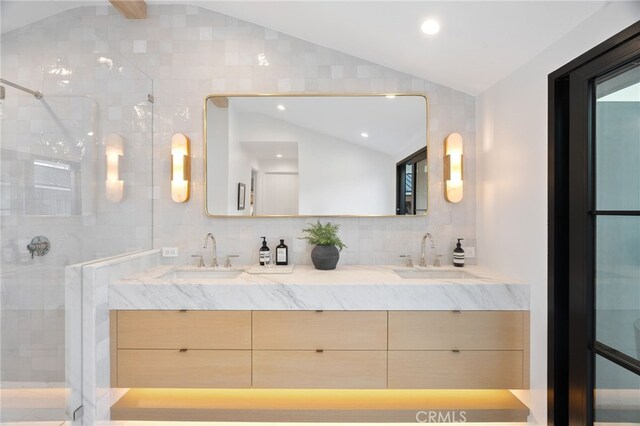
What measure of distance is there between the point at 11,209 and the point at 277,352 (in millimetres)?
1520

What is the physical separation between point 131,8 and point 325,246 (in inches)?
86.1

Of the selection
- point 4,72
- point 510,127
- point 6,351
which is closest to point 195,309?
point 6,351

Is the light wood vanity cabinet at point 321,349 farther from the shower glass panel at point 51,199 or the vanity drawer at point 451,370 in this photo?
the shower glass panel at point 51,199

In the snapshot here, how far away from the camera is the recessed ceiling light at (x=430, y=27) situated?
201 centimetres

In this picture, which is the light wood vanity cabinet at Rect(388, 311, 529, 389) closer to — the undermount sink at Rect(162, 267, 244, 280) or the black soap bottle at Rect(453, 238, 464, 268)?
the black soap bottle at Rect(453, 238, 464, 268)

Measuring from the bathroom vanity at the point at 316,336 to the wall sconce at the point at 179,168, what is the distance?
79 cm

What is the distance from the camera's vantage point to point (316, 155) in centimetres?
262

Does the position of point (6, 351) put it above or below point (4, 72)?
below

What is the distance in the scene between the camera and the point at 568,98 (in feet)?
5.90

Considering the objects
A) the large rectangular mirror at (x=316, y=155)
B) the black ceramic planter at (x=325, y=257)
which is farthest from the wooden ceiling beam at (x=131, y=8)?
the black ceramic planter at (x=325, y=257)

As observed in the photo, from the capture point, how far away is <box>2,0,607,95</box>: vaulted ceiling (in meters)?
1.74

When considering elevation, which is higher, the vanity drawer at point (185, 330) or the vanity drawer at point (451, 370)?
the vanity drawer at point (185, 330)

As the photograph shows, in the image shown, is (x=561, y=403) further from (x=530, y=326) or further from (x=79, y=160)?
(x=79, y=160)

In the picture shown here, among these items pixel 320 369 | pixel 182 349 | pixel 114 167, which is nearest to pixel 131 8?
pixel 114 167
